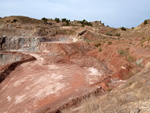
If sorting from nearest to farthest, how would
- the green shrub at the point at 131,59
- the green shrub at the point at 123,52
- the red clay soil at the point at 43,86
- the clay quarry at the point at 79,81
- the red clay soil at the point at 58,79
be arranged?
the clay quarry at the point at 79,81 < the red clay soil at the point at 43,86 < the red clay soil at the point at 58,79 < the green shrub at the point at 131,59 < the green shrub at the point at 123,52

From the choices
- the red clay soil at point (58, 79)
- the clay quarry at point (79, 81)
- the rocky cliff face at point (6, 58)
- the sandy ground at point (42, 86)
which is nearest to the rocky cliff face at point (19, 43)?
the clay quarry at point (79, 81)

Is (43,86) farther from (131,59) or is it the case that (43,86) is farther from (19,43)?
(19,43)

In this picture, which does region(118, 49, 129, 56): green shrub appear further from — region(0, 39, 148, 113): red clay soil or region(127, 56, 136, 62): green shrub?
region(127, 56, 136, 62): green shrub

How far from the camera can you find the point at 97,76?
1292 centimetres

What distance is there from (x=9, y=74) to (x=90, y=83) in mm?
9348

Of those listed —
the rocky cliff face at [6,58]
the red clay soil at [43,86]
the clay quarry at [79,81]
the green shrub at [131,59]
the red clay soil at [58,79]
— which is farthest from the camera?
the rocky cliff face at [6,58]

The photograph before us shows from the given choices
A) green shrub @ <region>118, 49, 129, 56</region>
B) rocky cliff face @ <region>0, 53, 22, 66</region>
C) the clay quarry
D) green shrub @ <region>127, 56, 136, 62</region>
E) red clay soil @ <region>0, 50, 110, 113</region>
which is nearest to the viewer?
the clay quarry

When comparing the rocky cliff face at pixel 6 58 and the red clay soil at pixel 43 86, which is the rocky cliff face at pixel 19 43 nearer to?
the rocky cliff face at pixel 6 58

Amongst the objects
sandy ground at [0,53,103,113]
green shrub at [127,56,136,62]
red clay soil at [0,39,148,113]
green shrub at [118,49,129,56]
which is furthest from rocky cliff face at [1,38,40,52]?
green shrub at [127,56,136,62]

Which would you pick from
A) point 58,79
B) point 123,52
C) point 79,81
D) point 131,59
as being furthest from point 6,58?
point 131,59

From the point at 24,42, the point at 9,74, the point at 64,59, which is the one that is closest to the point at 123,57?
the point at 64,59

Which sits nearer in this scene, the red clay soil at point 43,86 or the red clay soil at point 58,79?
the red clay soil at point 43,86

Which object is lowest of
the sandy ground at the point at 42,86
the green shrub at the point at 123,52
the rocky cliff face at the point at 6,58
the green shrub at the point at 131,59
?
the sandy ground at the point at 42,86

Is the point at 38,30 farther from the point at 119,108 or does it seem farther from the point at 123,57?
the point at 119,108
